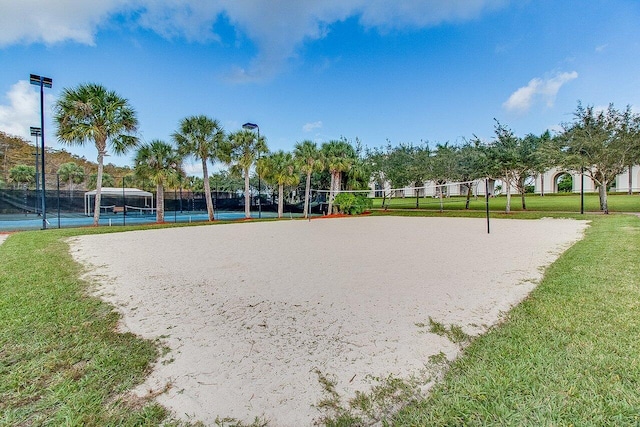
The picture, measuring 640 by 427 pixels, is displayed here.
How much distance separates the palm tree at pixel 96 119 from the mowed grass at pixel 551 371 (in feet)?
52.2

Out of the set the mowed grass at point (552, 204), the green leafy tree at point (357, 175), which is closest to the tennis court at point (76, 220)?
the green leafy tree at point (357, 175)

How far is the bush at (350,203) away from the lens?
873 inches

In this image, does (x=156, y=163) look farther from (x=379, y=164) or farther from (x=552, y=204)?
(x=552, y=204)

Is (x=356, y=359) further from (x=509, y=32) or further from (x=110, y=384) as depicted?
(x=509, y=32)

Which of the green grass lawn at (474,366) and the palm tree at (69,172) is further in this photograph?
the palm tree at (69,172)

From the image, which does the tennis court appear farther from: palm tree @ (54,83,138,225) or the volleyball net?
the volleyball net

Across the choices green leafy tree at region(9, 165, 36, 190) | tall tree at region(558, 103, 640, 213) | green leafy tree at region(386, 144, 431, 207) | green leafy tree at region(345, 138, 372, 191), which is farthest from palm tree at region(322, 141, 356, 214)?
green leafy tree at region(9, 165, 36, 190)

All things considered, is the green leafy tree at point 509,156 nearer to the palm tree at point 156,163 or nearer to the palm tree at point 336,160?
the palm tree at point 336,160

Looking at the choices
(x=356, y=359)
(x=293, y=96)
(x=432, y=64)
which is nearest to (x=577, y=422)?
(x=356, y=359)

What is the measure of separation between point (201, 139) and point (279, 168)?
194 inches

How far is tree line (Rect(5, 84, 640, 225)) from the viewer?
43.3 ft

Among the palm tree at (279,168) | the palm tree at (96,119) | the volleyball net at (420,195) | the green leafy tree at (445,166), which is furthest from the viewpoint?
the green leafy tree at (445,166)

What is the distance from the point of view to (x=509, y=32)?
12.3 meters

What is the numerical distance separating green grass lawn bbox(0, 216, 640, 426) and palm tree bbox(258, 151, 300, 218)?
590 inches
